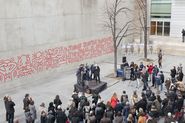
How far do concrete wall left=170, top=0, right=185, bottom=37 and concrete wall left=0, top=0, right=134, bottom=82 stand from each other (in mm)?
9149

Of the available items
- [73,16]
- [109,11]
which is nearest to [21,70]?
[73,16]

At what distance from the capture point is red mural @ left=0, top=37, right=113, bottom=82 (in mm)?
22156

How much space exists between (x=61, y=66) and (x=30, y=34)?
4341mm

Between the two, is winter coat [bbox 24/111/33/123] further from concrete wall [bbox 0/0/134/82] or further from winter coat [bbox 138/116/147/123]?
concrete wall [bbox 0/0/134/82]

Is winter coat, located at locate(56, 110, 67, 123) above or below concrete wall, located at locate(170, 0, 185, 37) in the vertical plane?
below

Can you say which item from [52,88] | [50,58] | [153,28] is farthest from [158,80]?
[153,28]

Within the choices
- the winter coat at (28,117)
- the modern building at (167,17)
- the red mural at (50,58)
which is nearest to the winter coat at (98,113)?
the winter coat at (28,117)

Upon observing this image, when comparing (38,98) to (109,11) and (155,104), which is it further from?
(109,11)

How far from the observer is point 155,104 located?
15.6 m

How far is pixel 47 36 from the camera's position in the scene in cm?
2512

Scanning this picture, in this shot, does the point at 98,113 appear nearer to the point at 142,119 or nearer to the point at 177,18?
the point at 142,119

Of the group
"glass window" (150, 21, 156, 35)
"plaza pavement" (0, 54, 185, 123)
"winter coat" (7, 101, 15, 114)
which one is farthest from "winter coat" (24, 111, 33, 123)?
"glass window" (150, 21, 156, 35)

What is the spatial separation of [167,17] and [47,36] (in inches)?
671

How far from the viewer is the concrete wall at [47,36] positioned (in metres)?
22.0
